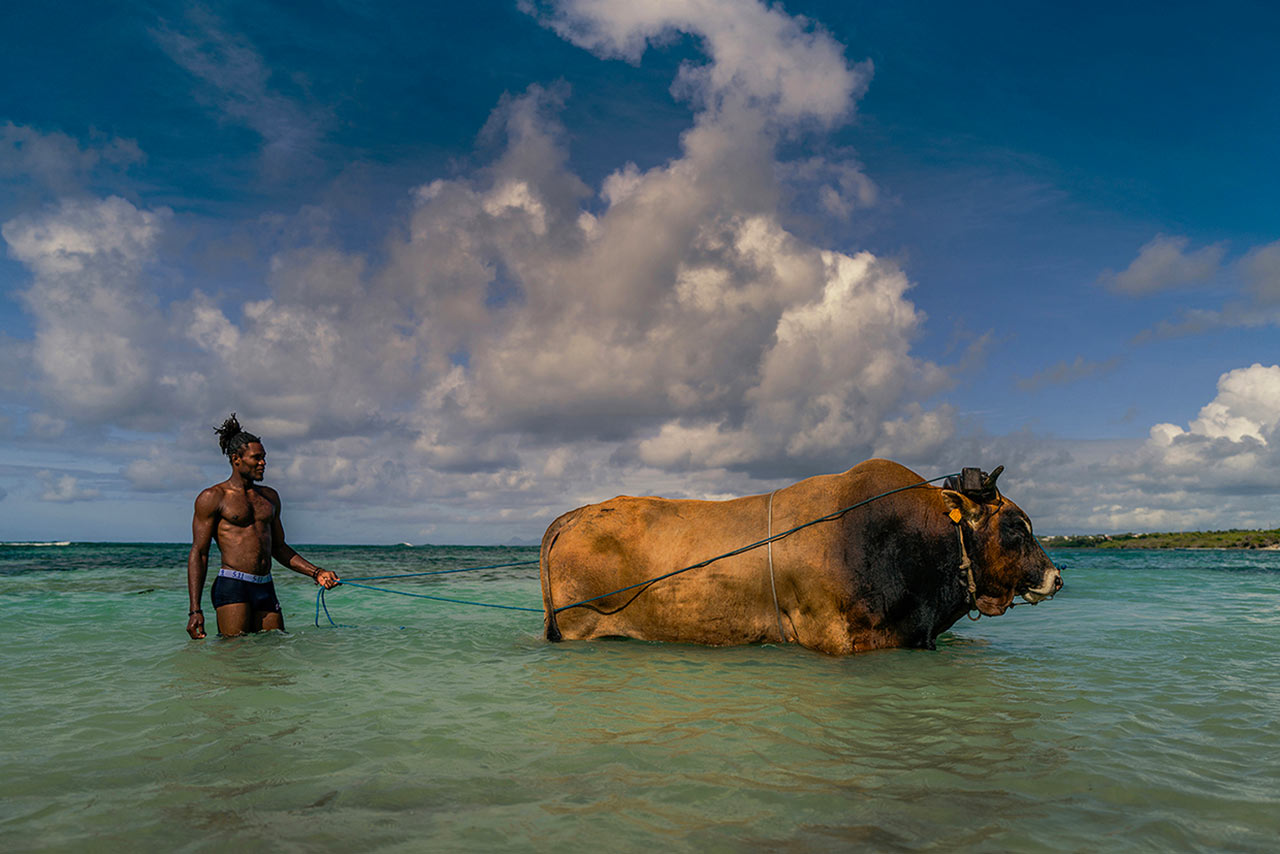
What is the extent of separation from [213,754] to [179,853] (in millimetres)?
1507

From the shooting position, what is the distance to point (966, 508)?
727 cm

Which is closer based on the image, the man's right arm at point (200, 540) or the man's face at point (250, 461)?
the man's right arm at point (200, 540)

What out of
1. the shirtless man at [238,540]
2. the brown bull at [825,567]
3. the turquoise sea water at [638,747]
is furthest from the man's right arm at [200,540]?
the brown bull at [825,567]

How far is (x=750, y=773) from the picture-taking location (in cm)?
399

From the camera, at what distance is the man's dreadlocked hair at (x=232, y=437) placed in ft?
27.0

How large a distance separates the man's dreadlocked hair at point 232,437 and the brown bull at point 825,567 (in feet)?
13.3

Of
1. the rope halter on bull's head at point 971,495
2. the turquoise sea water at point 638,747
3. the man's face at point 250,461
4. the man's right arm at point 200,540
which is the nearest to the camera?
the turquoise sea water at point 638,747

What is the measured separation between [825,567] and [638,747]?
3.20 meters

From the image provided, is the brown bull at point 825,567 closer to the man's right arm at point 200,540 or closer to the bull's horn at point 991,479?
the bull's horn at point 991,479

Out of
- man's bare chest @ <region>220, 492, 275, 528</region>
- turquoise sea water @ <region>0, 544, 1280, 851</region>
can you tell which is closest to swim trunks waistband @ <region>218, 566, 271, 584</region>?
man's bare chest @ <region>220, 492, 275, 528</region>

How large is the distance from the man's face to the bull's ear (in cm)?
765

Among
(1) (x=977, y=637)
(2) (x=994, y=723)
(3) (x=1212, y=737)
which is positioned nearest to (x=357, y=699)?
(2) (x=994, y=723)

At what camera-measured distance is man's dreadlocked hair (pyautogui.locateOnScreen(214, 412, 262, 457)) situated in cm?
823

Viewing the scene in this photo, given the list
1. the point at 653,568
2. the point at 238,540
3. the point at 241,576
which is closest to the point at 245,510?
the point at 238,540
